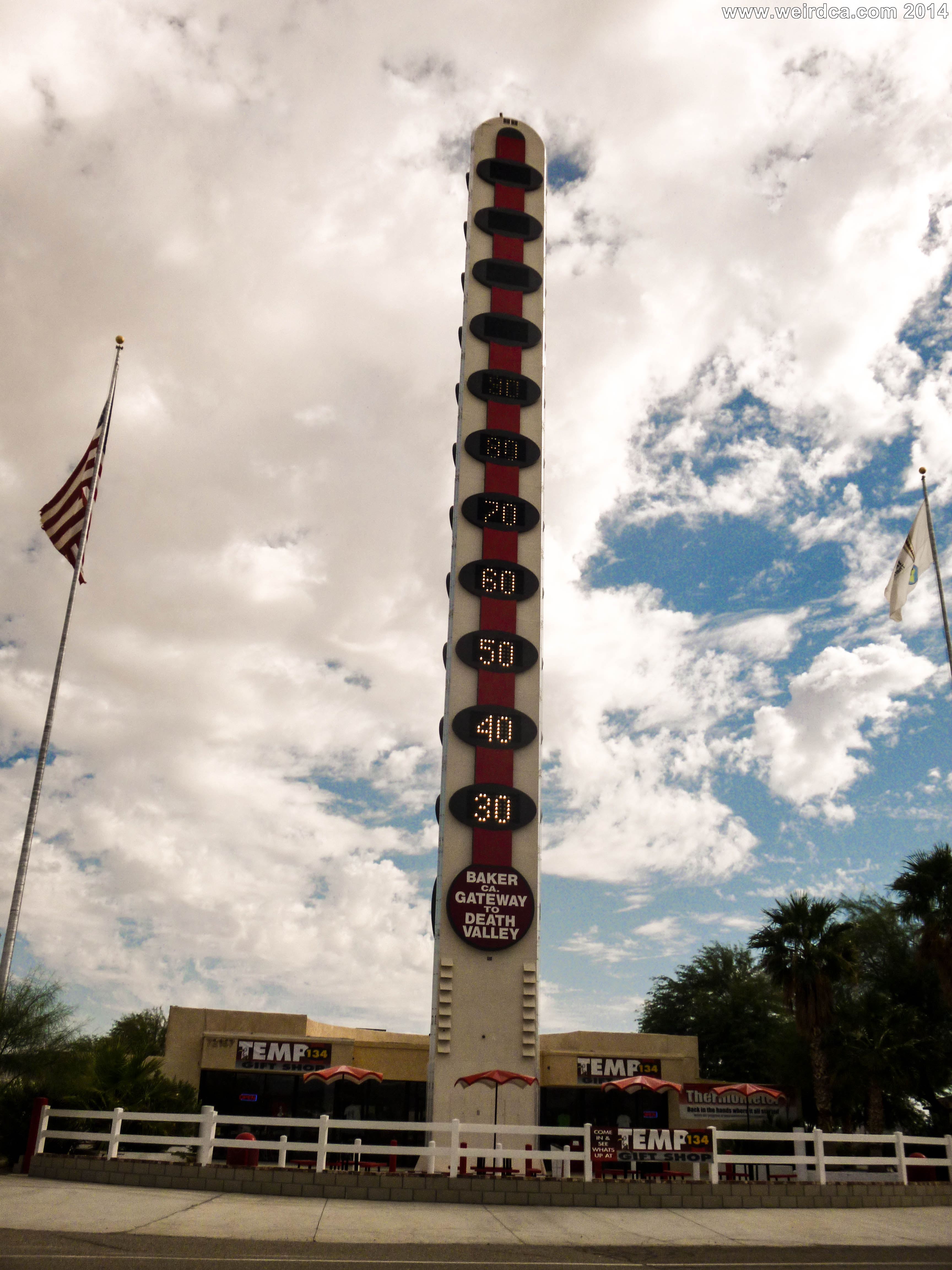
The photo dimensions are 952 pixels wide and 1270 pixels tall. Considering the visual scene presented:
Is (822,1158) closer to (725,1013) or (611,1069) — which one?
(611,1069)

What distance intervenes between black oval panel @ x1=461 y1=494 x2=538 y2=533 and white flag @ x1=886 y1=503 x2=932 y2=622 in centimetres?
1451

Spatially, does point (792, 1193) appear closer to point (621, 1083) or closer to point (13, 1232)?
point (621, 1083)

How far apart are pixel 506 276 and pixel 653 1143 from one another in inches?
1442

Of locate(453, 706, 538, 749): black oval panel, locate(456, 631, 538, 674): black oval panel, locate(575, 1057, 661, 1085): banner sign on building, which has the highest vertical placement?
locate(456, 631, 538, 674): black oval panel

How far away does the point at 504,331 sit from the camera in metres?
46.2

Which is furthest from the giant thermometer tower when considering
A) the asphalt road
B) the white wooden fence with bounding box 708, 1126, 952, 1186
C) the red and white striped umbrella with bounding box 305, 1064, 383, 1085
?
the asphalt road

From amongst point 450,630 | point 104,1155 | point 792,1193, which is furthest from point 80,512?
point 792,1193

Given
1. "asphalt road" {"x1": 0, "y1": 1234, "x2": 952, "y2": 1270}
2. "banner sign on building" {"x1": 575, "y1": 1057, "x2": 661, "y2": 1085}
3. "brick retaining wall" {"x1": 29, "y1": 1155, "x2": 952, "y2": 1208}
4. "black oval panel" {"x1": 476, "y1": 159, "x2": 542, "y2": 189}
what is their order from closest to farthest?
"asphalt road" {"x1": 0, "y1": 1234, "x2": 952, "y2": 1270}, "brick retaining wall" {"x1": 29, "y1": 1155, "x2": 952, "y2": 1208}, "banner sign on building" {"x1": 575, "y1": 1057, "x2": 661, "y2": 1085}, "black oval panel" {"x1": 476, "y1": 159, "x2": 542, "y2": 189}

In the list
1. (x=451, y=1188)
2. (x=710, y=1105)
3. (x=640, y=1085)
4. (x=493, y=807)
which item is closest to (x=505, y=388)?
(x=493, y=807)

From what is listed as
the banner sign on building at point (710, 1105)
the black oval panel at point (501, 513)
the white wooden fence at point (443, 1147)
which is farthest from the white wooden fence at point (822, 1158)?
the black oval panel at point (501, 513)

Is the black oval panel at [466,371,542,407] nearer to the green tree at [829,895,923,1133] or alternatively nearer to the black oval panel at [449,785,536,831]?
the black oval panel at [449,785,536,831]

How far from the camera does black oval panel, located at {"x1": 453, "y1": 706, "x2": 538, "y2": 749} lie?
39250 mm

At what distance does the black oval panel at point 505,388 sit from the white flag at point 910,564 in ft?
56.9

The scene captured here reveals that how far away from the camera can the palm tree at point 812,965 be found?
134ft
